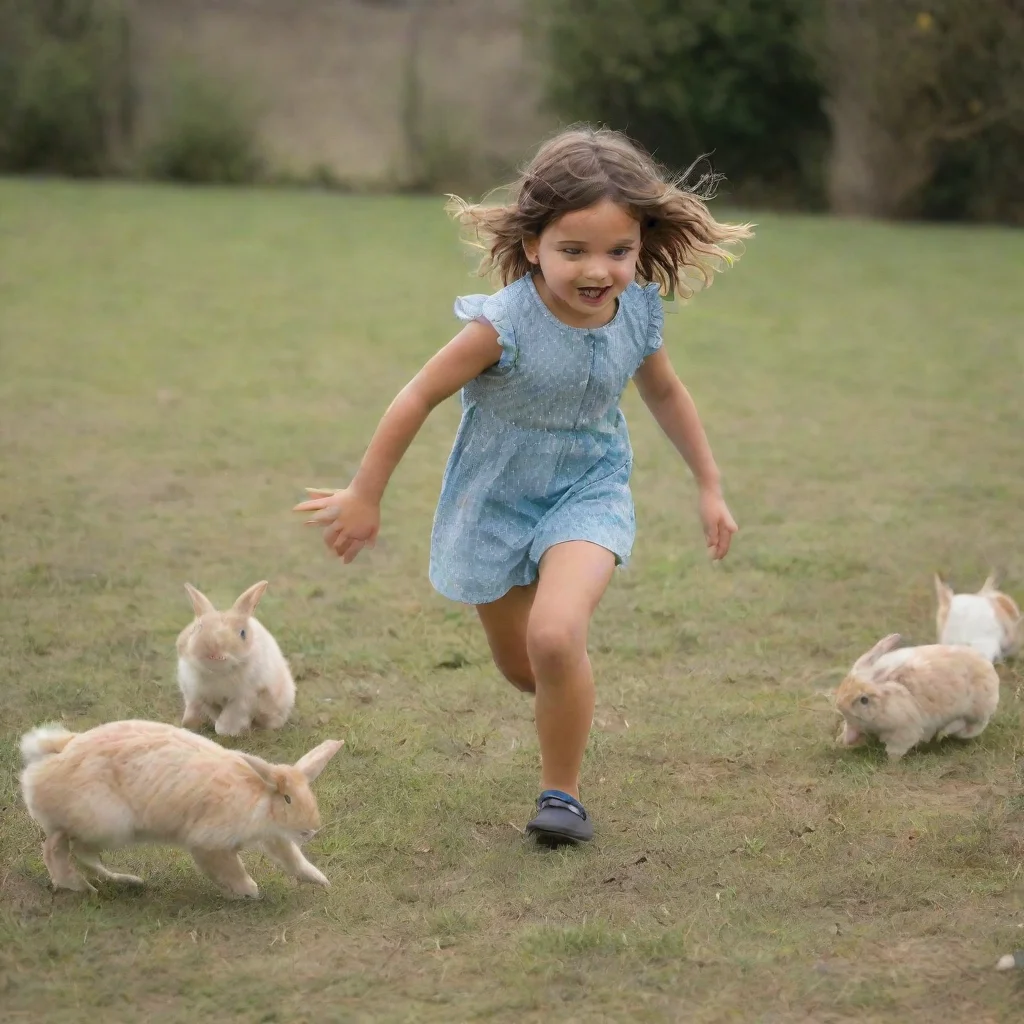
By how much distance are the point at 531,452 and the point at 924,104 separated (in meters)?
13.7

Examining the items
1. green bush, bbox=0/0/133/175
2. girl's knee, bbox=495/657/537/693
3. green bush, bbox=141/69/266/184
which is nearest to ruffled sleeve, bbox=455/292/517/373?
girl's knee, bbox=495/657/537/693

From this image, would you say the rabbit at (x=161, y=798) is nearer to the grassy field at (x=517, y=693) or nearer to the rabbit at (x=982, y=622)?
the grassy field at (x=517, y=693)

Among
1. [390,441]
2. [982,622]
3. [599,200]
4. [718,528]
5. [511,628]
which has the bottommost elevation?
[982,622]

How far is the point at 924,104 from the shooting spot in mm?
16047

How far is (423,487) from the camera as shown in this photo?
6766 mm

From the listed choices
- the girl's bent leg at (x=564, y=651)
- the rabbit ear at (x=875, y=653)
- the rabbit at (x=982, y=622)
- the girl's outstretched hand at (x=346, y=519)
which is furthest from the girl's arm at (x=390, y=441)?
the rabbit at (x=982, y=622)

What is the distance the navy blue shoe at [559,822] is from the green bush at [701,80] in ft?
49.2

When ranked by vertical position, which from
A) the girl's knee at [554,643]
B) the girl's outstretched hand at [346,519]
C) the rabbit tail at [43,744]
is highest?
the girl's outstretched hand at [346,519]

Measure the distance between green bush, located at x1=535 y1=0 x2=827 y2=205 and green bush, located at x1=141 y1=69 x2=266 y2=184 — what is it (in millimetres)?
3935

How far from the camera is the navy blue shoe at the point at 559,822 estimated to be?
3459mm

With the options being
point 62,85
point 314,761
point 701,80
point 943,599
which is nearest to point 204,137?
point 62,85

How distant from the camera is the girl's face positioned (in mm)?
3533

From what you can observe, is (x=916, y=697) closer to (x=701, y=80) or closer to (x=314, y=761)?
(x=314, y=761)

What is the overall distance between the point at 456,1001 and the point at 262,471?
4.43 m
